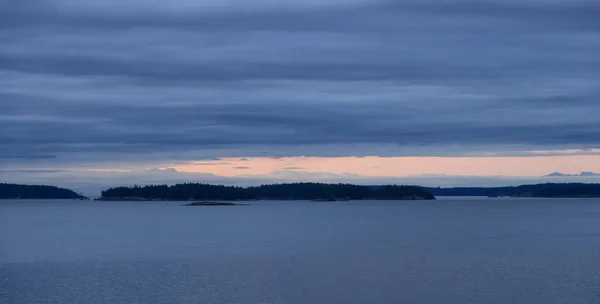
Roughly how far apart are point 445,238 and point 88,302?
60.8 m

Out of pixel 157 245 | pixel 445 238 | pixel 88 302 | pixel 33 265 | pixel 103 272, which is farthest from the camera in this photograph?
pixel 445 238

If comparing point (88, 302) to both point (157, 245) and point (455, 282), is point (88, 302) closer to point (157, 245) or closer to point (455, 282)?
point (455, 282)

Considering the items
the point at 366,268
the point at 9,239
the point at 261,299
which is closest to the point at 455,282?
the point at 366,268

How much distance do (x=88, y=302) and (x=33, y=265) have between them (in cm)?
2140

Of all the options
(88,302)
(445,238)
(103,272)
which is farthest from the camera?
(445,238)

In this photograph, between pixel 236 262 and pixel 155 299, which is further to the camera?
pixel 236 262

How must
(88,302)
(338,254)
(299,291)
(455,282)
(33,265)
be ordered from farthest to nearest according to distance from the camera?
(338,254)
(33,265)
(455,282)
(299,291)
(88,302)

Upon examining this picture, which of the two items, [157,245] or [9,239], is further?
[9,239]

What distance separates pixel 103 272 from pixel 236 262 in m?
11.5

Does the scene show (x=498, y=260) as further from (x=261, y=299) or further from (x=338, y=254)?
(x=261, y=299)

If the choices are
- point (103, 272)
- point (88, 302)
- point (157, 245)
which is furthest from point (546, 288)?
point (157, 245)

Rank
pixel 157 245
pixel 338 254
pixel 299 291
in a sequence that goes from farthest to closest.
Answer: pixel 157 245, pixel 338 254, pixel 299 291

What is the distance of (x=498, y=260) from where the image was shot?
66062 mm

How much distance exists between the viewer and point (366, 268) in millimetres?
59812
